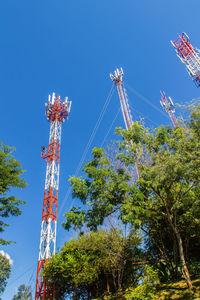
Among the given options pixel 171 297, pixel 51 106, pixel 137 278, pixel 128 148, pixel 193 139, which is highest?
pixel 51 106

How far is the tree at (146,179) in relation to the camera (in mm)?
7301

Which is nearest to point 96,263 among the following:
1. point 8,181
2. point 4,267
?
point 8,181

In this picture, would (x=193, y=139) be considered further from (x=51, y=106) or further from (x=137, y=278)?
(x=51, y=106)

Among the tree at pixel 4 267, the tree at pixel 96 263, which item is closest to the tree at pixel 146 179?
the tree at pixel 96 263

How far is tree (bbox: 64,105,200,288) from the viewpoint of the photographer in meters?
7.30

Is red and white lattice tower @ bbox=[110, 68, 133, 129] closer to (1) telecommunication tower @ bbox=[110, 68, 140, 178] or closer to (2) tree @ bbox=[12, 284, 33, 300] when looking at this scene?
(1) telecommunication tower @ bbox=[110, 68, 140, 178]

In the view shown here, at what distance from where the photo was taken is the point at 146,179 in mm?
8055

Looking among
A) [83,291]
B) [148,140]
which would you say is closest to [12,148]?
[148,140]

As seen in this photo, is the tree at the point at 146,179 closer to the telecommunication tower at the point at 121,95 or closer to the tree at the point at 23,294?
the telecommunication tower at the point at 121,95

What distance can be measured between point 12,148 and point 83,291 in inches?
488

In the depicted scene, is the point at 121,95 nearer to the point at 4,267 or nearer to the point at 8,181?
the point at 8,181

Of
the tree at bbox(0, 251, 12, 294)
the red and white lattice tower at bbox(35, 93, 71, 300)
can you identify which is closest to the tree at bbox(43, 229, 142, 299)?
the red and white lattice tower at bbox(35, 93, 71, 300)

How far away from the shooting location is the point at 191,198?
8.23 metres

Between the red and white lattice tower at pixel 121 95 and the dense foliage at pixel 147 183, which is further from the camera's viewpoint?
the red and white lattice tower at pixel 121 95
